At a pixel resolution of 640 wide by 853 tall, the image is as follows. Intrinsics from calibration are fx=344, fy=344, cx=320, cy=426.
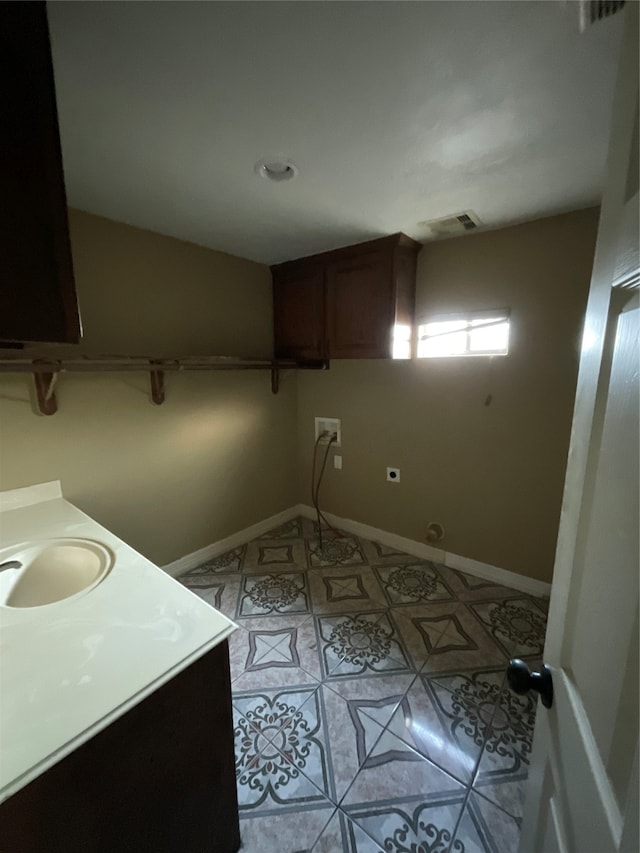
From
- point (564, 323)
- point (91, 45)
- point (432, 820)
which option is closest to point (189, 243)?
point (91, 45)

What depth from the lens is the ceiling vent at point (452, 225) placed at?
1838 mm

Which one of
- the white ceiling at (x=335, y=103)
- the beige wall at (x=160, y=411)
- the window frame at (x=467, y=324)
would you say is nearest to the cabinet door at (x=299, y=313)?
the beige wall at (x=160, y=411)

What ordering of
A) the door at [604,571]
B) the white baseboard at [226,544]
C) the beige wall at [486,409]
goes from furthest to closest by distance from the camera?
the white baseboard at [226,544] → the beige wall at [486,409] → the door at [604,571]

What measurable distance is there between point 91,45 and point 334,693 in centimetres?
232

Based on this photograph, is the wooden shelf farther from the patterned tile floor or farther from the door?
the door

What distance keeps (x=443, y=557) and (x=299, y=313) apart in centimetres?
211

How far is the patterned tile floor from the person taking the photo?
111cm

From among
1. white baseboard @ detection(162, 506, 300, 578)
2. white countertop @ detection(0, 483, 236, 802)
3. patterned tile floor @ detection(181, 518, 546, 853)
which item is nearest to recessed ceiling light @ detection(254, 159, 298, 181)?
white countertop @ detection(0, 483, 236, 802)

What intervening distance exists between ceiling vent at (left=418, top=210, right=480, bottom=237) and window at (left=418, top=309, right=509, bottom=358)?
471 mm

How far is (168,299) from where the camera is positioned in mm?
2182

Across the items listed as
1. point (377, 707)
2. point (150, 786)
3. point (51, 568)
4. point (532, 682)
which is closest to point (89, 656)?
point (150, 786)

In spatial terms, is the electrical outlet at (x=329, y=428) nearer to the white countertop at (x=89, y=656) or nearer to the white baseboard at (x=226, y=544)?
the white baseboard at (x=226, y=544)

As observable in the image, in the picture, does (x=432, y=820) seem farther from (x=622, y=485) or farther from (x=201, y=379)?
(x=201, y=379)

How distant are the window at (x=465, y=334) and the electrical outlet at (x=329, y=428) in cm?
88
